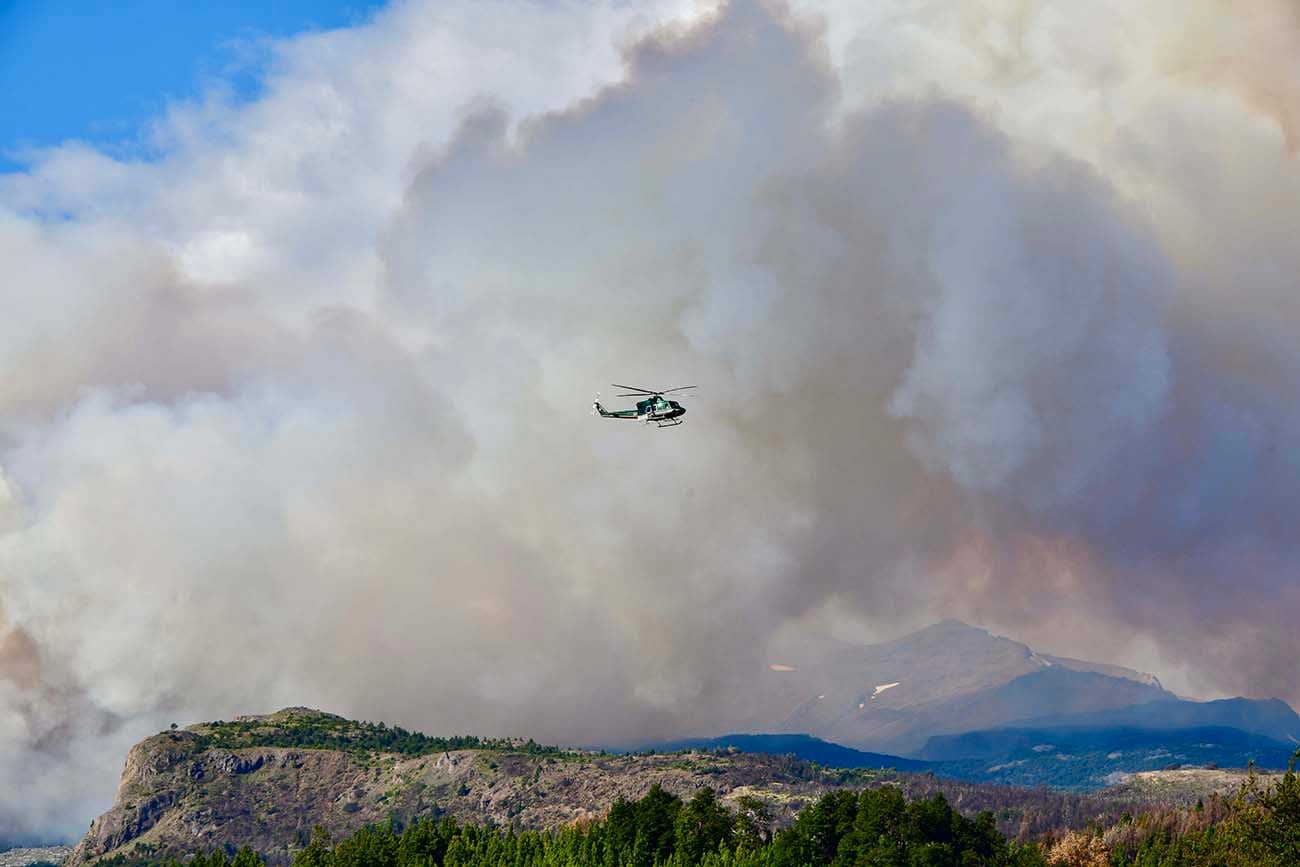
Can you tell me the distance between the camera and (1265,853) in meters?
193

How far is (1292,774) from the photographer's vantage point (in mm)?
194875

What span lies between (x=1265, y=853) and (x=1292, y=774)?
11.3 meters
